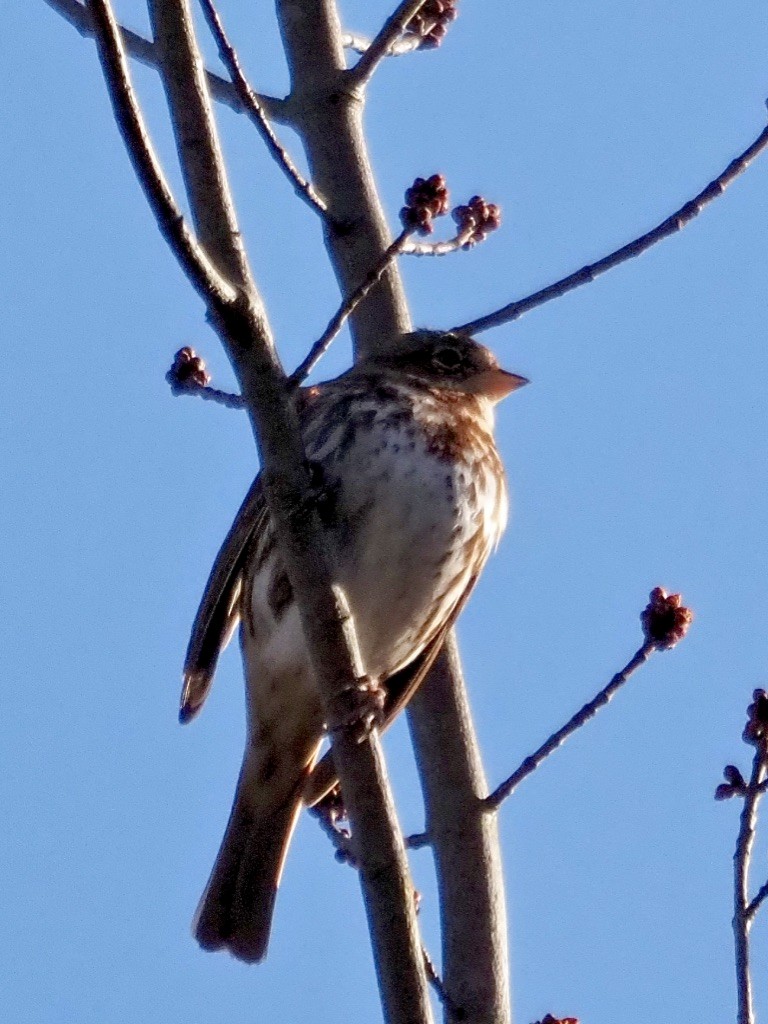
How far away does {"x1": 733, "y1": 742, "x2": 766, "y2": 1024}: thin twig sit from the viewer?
11.6 ft

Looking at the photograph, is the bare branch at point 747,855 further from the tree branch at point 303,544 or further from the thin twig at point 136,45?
the thin twig at point 136,45

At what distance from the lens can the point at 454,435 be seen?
17.7ft

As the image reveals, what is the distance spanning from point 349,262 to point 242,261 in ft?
5.33

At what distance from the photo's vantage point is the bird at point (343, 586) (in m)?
5.07

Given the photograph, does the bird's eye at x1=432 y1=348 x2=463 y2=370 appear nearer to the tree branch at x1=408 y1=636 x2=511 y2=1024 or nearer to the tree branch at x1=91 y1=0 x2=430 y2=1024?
the tree branch at x1=408 y1=636 x2=511 y2=1024

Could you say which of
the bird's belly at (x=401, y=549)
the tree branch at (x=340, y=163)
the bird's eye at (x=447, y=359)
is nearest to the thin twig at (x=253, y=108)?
the tree branch at (x=340, y=163)

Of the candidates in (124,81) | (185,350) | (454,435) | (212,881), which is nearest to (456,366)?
(454,435)

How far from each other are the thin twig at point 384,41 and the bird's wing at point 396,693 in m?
1.61

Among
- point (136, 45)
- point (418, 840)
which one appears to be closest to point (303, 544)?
point (418, 840)

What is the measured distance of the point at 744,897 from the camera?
3738mm

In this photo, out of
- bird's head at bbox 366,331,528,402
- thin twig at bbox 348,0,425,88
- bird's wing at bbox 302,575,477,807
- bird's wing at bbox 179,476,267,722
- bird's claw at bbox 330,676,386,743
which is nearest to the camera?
bird's claw at bbox 330,676,386,743

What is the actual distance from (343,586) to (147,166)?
229 cm

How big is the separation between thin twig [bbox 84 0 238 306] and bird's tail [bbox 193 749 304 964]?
244cm

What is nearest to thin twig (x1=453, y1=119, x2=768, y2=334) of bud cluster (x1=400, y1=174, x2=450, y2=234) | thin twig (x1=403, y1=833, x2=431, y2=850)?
bud cluster (x1=400, y1=174, x2=450, y2=234)
